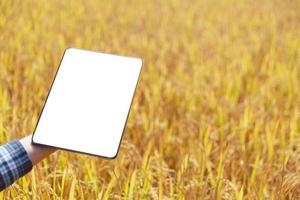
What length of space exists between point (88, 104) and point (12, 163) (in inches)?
8.6

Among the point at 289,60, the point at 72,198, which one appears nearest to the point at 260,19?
the point at 289,60

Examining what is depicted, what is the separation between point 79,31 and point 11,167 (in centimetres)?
304

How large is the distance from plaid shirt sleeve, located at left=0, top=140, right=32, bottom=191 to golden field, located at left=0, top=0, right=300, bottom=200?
0.36 m

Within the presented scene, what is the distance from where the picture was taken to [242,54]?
413 cm

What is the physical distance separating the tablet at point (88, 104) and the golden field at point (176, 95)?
1.20 ft

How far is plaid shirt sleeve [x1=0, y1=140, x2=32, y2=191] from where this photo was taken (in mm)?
1240

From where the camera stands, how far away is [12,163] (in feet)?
4.16

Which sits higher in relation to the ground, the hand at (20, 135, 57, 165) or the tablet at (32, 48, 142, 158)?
the tablet at (32, 48, 142, 158)

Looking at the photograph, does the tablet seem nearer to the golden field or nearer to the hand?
the hand

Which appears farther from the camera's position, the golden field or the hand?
the golden field

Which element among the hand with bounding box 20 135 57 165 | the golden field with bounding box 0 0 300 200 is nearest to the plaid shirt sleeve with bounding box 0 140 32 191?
the hand with bounding box 20 135 57 165

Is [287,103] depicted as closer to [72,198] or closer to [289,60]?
[289,60]

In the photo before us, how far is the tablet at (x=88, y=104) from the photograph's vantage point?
1285 mm

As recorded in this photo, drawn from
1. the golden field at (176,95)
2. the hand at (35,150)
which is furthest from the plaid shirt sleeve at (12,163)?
the golden field at (176,95)
